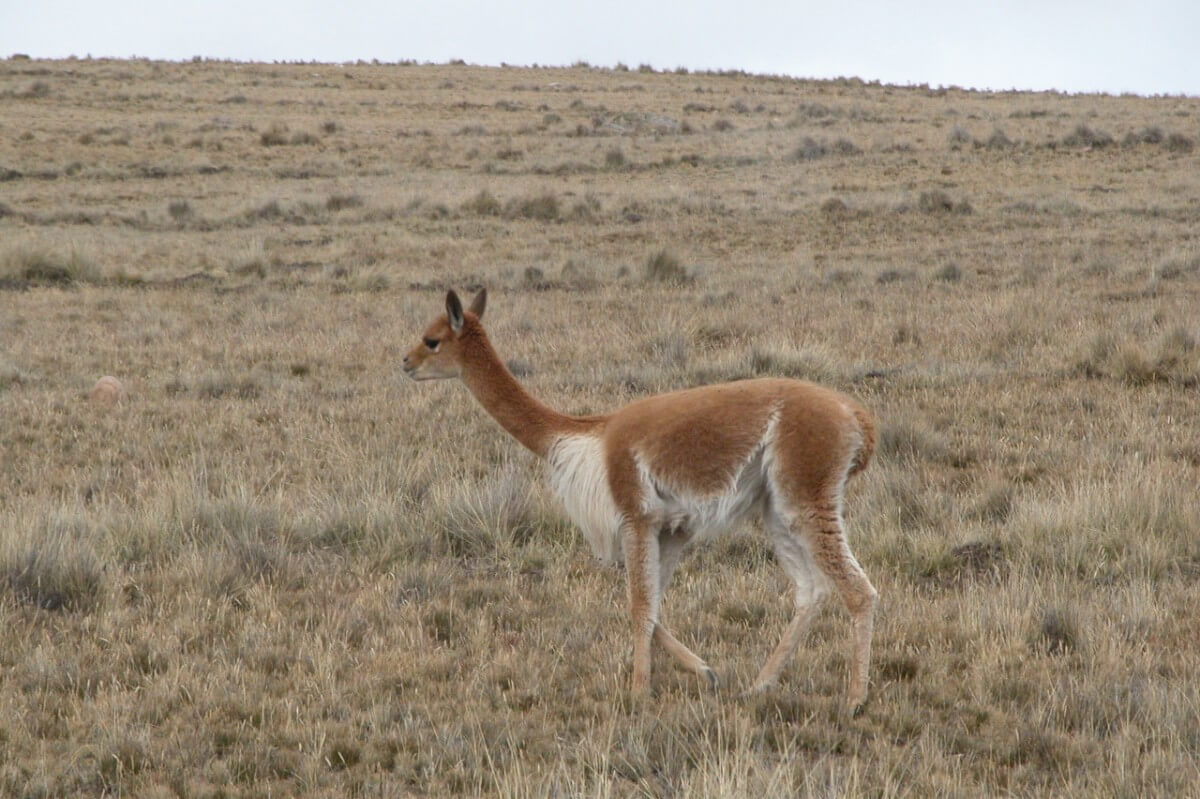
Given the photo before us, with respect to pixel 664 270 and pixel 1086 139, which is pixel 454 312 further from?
pixel 1086 139

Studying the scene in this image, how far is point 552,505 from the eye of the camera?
6891 millimetres

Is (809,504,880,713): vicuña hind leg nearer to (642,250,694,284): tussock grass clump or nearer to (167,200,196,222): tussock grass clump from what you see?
(642,250,694,284): tussock grass clump

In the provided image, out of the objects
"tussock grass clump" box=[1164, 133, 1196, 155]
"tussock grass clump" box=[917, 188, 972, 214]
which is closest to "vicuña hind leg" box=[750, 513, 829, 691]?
"tussock grass clump" box=[917, 188, 972, 214]

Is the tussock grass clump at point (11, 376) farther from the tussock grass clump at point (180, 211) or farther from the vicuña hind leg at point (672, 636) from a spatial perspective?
the tussock grass clump at point (180, 211)

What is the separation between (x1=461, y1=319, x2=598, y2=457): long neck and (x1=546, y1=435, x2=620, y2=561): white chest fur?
84mm

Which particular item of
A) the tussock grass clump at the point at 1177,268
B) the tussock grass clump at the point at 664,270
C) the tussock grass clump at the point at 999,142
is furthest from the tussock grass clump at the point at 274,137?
the tussock grass clump at the point at 1177,268

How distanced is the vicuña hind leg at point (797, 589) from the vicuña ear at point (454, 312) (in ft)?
5.22

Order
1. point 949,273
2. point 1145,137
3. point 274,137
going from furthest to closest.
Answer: point 274,137
point 1145,137
point 949,273

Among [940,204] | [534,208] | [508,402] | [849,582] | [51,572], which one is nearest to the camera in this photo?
[849,582]

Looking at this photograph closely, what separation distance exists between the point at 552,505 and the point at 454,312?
1957 millimetres

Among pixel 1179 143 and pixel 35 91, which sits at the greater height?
pixel 35 91

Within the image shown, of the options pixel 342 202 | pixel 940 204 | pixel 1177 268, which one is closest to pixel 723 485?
pixel 1177 268

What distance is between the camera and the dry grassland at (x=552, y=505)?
13.6 feet

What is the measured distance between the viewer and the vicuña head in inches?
176
